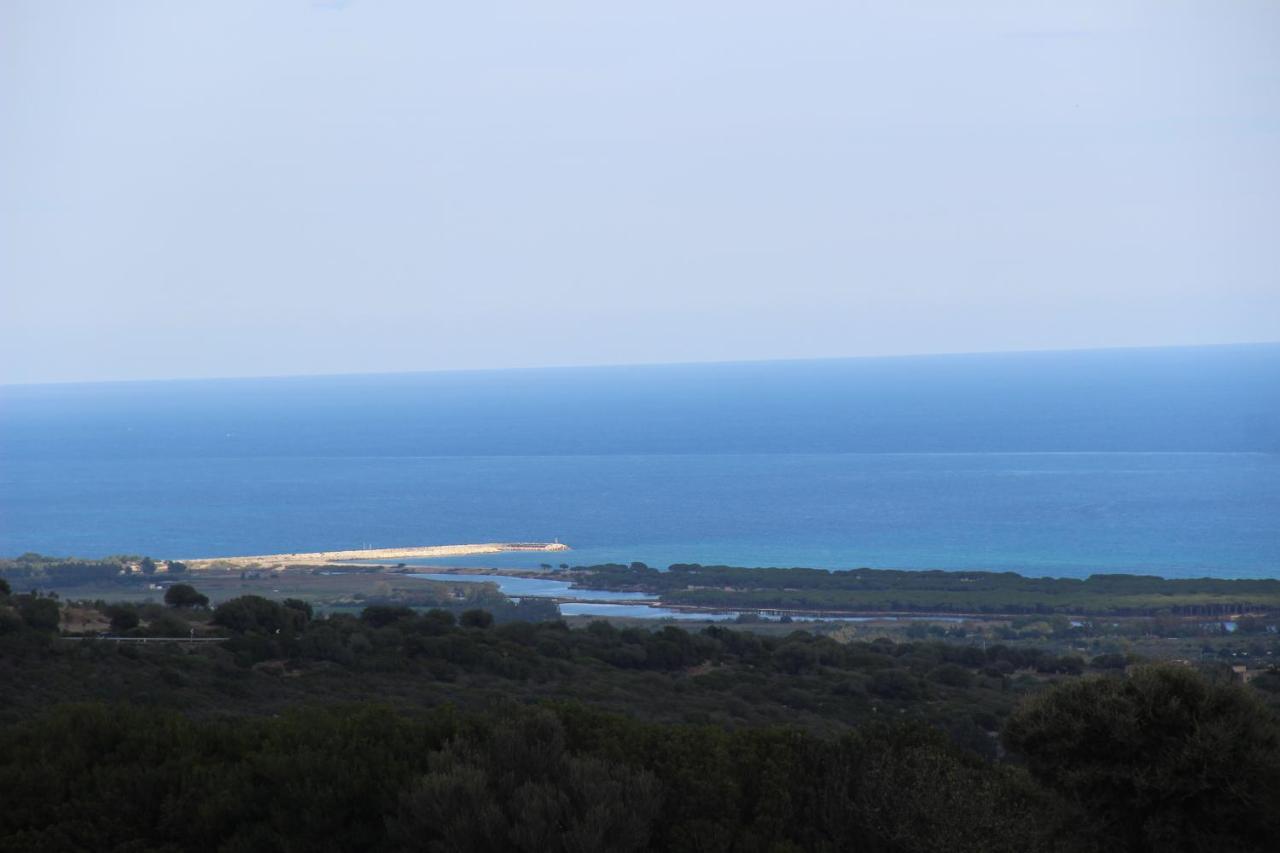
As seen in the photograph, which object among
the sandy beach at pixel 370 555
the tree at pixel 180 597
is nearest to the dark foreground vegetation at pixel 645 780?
the tree at pixel 180 597

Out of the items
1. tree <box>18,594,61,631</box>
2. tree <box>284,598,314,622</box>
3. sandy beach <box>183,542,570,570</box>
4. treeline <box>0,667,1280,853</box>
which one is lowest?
sandy beach <box>183,542,570,570</box>

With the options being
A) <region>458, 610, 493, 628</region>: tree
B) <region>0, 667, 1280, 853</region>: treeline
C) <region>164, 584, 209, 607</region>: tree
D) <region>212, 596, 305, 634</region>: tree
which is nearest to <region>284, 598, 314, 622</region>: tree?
<region>212, 596, 305, 634</region>: tree

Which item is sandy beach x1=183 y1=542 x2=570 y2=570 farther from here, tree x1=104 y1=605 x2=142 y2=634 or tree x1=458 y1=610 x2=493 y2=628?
tree x1=104 y1=605 x2=142 y2=634

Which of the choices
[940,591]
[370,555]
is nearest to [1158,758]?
[940,591]

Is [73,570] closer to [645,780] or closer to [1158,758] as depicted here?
[645,780]

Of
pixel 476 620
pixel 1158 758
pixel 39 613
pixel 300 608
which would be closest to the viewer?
pixel 1158 758

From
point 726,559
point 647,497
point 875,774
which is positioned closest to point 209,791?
point 875,774

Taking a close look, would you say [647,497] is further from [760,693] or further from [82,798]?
[82,798]
